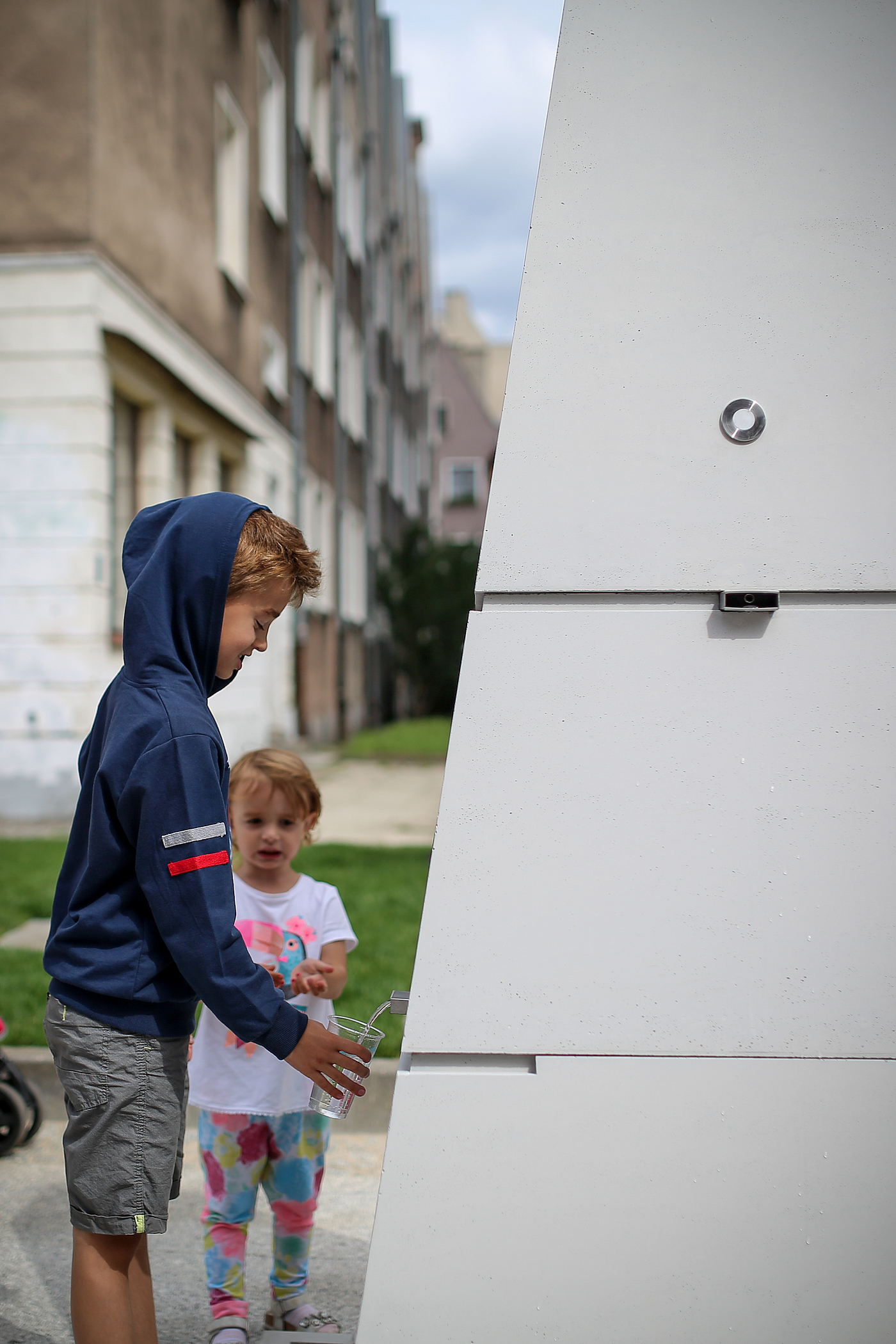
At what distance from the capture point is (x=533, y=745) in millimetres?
1613

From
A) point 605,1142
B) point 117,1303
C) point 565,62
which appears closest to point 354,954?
point 117,1303

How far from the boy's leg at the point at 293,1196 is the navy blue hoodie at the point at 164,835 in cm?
70

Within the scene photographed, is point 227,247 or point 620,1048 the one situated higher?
point 227,247

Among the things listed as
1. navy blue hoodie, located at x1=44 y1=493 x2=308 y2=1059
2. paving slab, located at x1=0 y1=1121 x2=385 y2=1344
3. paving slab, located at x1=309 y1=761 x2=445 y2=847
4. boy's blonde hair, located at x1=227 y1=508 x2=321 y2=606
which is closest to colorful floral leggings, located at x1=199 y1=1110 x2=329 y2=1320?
paving slab, located at x1=0 y1=1121 x2=385 y2=1344

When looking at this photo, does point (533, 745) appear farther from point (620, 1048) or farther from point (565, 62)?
point (565, 62)

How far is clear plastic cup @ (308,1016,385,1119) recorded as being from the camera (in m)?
1.88

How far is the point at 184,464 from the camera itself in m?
12.6

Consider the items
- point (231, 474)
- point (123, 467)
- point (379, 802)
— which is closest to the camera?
point (123, 467)

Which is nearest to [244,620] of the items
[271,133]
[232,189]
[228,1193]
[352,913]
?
[228,1193]

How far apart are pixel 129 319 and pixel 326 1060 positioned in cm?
933

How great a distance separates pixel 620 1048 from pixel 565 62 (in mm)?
1444

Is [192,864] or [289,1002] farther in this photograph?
[289,1002]

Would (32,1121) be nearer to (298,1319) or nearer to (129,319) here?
(298,1319)

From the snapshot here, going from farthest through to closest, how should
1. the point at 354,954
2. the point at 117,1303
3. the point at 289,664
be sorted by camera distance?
1. the point at 289,664
2. the point at 354,954
3. the point at 117,1303
